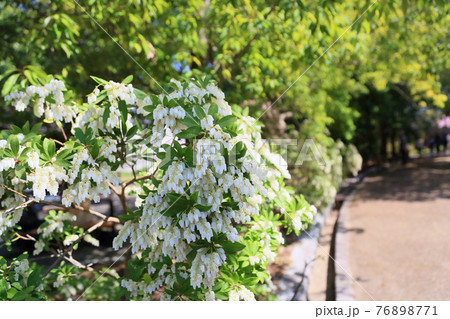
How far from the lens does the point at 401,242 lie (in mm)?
6352

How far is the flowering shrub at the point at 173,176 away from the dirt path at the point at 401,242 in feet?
9.46

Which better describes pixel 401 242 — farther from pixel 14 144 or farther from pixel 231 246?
pixel 14 144

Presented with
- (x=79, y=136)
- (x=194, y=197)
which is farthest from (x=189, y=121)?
(x=79, y=136)

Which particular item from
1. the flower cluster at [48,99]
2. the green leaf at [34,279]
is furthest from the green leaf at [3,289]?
the flower cluster at [48,99]

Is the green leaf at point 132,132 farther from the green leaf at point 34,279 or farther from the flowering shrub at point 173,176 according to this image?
the green leaf at point 34,279

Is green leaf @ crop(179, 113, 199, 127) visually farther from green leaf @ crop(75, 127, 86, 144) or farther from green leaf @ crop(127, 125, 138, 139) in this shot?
green leaf @ crop(75, 127, 86, 144)

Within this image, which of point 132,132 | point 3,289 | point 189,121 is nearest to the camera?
point 189,121

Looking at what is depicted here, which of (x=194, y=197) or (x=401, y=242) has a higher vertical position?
(x=194, y=197)

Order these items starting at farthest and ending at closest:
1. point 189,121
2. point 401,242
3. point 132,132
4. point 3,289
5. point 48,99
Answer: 1. point 401,242
2. point 48,99
3. point 132,132
4. point 3,289
5. point 189,121

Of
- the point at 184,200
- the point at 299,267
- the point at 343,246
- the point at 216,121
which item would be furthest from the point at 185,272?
the point at 343,246

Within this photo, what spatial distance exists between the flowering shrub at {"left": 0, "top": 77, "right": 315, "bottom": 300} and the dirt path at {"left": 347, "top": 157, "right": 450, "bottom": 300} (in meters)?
2.88

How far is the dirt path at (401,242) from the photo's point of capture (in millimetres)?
4605

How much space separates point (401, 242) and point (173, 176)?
5816 millimetres

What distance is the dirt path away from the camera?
15.1 feet
